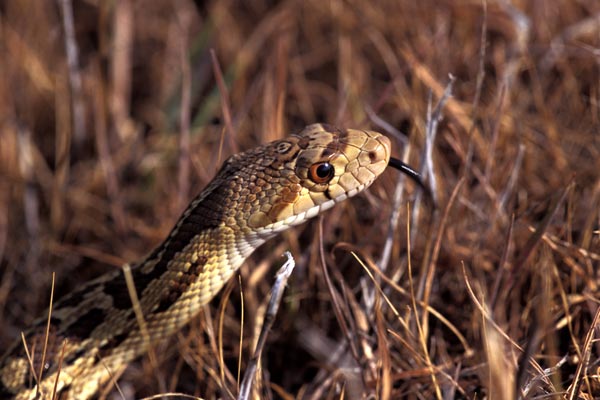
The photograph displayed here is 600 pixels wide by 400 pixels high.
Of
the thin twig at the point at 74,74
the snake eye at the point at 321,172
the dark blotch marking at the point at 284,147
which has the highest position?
the thin twig at the point at 74,74

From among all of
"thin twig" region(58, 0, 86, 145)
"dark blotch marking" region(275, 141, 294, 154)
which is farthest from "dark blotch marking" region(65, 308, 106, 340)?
"thin twig" region(58, 0, 86, 145)

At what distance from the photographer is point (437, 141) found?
3.88 metres

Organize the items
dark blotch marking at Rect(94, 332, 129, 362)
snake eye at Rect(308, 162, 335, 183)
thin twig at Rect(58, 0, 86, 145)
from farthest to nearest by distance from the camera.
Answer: thin twig at Rect(58, 0, 86, 145), dark blotch marking at Rect(94, 332, 129, 362), snake eye at Rect(308, 162, 335, 183)

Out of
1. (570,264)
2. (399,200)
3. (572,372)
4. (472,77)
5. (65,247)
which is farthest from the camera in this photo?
(472,77)

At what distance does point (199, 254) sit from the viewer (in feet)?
9.36

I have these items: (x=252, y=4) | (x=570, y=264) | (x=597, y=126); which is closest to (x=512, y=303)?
(x=570, y=264)

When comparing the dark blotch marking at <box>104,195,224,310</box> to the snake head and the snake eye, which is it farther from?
the snake eye

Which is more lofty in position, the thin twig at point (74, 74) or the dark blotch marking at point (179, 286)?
the thin twig at point (74, 74)

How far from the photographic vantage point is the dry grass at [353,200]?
2865 mm

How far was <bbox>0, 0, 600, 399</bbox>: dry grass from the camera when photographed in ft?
9.40

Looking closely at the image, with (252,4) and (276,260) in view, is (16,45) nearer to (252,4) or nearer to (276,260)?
(252,4)

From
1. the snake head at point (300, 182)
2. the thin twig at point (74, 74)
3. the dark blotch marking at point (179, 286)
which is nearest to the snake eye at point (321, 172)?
the snake head at point (300, 182)

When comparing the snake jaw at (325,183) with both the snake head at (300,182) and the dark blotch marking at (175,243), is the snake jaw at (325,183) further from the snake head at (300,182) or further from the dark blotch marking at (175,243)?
the dark blotch marking at (175,243)

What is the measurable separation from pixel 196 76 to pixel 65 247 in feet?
5.31
